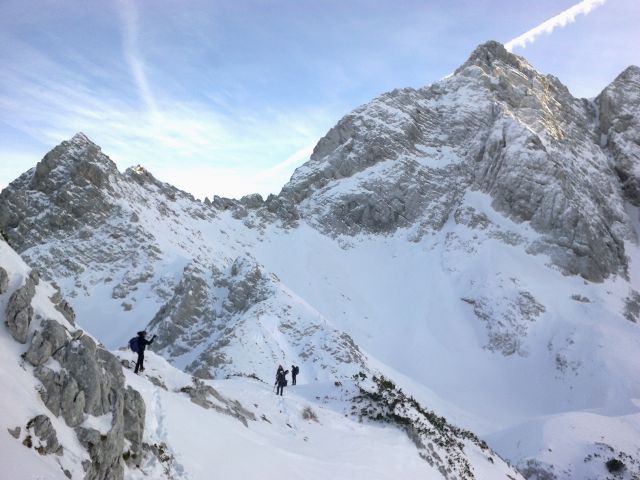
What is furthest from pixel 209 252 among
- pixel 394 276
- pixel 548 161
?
pixel 548 161

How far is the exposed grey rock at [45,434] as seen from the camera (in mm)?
8227

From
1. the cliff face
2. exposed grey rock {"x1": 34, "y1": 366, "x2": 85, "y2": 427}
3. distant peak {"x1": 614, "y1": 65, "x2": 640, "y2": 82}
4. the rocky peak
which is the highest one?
distant peak {"x1": 614, "y1": 65, "x2": 640, "y2": 82}

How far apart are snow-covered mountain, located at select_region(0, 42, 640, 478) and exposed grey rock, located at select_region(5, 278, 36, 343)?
16813 mm

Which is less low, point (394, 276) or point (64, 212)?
point (394, 276)

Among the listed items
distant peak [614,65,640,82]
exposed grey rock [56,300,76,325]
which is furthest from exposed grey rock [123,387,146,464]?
distant peak [614,65,640,82]

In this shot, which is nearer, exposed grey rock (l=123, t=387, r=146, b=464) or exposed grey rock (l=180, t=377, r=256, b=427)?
exposed grey rock (l=123, t=387, r=146, b=464)

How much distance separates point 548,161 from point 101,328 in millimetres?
66669

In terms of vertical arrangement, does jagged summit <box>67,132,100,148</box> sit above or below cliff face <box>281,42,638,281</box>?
below

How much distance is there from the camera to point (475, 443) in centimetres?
2814

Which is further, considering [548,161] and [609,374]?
[548,161]

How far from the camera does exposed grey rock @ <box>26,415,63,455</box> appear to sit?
27.0ft

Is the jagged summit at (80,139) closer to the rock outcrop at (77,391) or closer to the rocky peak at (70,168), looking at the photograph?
the rocky peak at (70,168)

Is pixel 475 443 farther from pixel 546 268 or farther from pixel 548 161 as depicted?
pixel 548 161

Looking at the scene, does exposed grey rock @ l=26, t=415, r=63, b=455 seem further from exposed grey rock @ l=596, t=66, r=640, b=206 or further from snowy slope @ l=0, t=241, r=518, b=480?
exposed grey rock @ l=596, t=66, r=640, b=206
